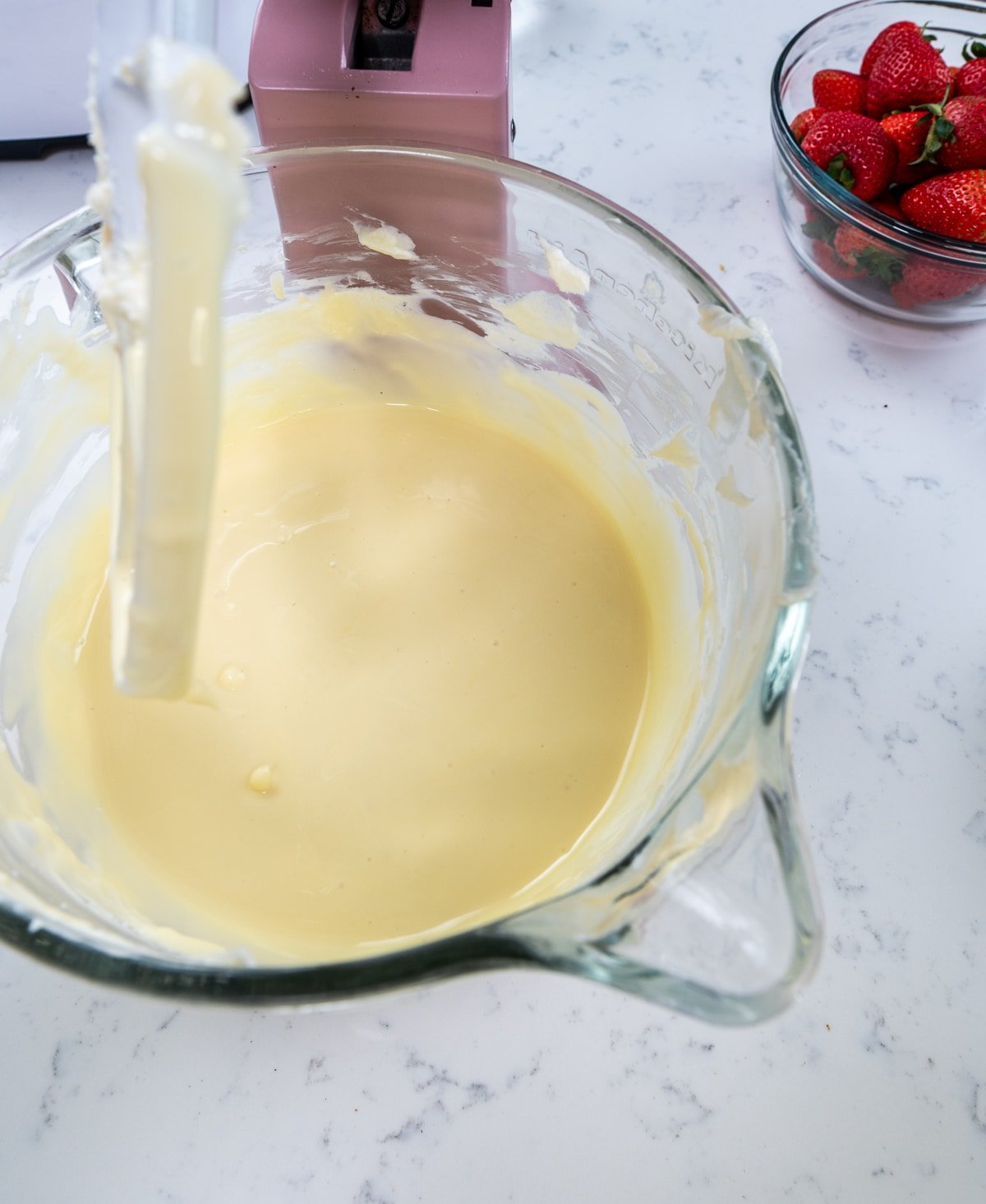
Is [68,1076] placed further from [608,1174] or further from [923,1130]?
[923,1130]

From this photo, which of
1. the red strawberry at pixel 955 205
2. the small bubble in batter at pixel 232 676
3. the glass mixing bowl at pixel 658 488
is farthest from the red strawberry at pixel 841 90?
the small bubble in batter at pixel 232 676

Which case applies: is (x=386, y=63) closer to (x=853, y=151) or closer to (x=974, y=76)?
(x=853, y=151)

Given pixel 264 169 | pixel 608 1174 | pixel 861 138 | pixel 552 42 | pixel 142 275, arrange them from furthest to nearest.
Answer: pixel 552 42
pixel 861 138
pixel 264 169
pixel 608 1174
pixel 142 275

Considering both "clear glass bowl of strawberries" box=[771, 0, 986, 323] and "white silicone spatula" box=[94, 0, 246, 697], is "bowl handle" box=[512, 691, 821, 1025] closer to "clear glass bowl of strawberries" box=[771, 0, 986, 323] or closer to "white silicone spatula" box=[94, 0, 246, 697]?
"white silicone spatula" box=[94, 0, 246, 697]

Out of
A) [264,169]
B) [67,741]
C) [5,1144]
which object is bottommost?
[5,1144]

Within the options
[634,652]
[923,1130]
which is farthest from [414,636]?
[923,1130]

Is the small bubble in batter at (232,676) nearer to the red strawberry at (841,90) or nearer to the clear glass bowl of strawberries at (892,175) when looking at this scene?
the clear glass bowl of strawberries at (892,175)

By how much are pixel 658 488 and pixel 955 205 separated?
381 mm

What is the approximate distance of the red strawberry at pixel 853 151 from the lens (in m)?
0.96

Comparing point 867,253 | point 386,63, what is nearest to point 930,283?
point 867,253

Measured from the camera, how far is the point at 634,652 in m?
0.89

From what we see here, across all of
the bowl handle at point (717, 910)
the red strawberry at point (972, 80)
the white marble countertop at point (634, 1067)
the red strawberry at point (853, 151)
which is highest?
the red strawberry at point (972, 80)

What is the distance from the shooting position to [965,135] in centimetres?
96

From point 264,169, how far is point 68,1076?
0.70 metres
